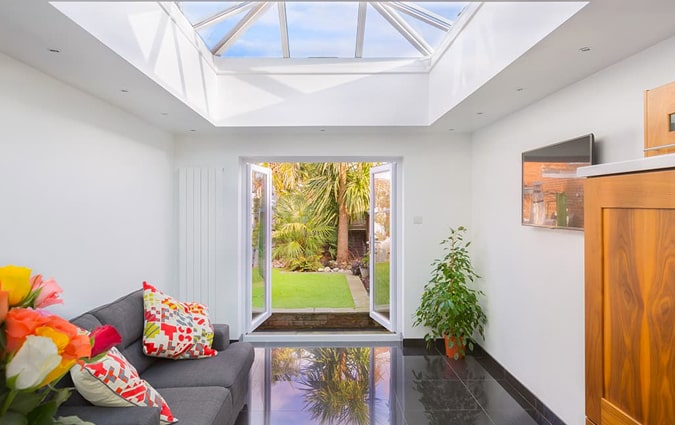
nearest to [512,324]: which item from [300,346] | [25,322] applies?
[300,346]

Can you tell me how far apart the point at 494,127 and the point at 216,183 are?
2908 millimetres

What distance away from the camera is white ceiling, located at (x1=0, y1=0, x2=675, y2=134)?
169cm

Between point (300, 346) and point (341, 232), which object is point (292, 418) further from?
point (341, 232)

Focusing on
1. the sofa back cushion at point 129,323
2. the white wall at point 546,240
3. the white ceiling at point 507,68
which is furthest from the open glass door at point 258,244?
the white wall at point 546,240

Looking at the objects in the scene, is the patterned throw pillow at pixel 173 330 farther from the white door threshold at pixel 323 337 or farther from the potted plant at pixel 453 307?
the potted plant at pixel 453 307

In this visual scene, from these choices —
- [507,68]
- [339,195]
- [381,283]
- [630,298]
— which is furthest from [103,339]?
[339,195]

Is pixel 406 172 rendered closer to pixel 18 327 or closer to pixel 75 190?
pixel 75 190

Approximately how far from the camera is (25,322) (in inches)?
24.2

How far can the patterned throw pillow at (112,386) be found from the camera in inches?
71.7

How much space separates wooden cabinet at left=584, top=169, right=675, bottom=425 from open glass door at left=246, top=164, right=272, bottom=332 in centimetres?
385

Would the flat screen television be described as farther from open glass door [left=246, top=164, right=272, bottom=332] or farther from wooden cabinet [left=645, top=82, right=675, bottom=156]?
open glass door [left=246, top=164, right=272, bottom=332]

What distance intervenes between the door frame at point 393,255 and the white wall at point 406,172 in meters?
0.07

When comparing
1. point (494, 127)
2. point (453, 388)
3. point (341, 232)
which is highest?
point (494, 127)

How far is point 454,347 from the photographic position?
4016 millimetres
